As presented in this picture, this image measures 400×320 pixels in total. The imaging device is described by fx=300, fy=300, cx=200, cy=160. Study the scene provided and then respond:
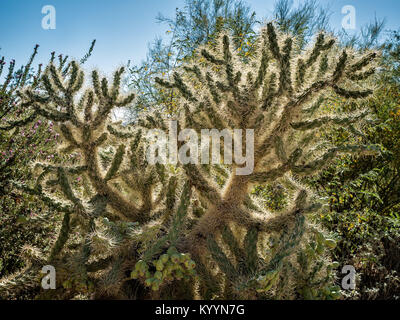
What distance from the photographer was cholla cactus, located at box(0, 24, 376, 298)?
144 cm

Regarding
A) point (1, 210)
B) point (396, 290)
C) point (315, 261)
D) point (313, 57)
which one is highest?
point (313, 57)

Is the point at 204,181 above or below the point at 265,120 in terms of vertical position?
below

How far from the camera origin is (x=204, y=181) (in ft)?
5.22

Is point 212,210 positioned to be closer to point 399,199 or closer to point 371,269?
point 371,269

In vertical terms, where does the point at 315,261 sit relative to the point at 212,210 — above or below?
below

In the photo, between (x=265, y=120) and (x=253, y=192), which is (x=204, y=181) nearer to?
(x=265, y=120)

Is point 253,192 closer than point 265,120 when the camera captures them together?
No

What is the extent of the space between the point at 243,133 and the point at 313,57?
0.55 metres

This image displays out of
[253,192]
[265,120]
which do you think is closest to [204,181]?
[265,120]

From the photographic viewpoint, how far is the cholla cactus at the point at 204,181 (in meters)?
1.44
